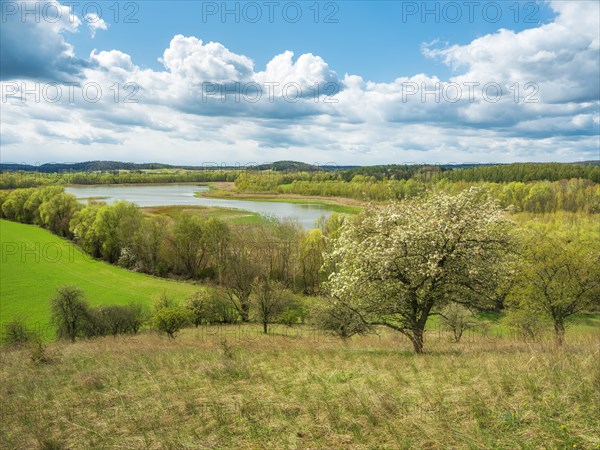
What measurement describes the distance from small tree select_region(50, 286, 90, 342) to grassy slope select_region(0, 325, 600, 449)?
2784cm

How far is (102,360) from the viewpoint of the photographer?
1439 cm

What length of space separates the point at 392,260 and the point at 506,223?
14.2ft

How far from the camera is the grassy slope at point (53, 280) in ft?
168

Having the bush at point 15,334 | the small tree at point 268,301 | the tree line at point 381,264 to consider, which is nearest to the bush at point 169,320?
the tree line at point 381,264

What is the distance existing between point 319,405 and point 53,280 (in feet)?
219

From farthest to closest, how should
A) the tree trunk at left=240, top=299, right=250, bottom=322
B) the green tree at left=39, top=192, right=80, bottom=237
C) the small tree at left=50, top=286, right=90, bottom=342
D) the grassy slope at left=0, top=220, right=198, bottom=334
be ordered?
the green tree at left=39, top=192, right=80, bottom=237 < the grassy slope at left=0, top=220, right=198, bottom=334 < the tree trunk at left=240, top=299, right=250, bottom=322 < the small tree at left=50, top=286, right=90, bottom=342

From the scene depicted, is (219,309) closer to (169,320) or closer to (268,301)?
(268,301)

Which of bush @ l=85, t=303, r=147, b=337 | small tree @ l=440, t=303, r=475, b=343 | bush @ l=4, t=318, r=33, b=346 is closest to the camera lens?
bush @ l=4, t=318, r=33, b=346

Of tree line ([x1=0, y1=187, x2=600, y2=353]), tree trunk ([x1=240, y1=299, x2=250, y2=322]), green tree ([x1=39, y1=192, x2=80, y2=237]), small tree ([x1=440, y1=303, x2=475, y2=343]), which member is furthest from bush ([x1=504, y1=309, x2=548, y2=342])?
green tree ([x1=39, y1=192, x2=80, y2=237])

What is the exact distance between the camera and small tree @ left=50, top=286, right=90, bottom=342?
36.0 meters

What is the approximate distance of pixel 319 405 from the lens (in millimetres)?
7586

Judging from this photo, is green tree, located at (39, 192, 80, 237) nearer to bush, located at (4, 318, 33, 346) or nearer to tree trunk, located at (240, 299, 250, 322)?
tree trunk, located at (240, 299, 250, 322)

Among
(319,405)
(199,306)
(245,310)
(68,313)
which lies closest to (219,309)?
Result: (199,306)

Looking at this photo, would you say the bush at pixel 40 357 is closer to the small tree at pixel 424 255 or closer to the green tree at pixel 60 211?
the small tree at pixel 424 255
